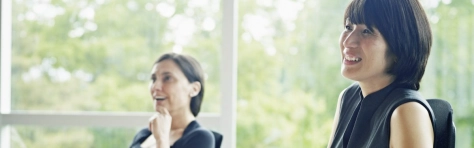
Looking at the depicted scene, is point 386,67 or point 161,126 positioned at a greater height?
point 386,67

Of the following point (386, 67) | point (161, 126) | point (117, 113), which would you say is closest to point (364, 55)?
point (386, 67)

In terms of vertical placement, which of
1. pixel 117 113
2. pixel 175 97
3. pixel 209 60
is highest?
pixel 209 60

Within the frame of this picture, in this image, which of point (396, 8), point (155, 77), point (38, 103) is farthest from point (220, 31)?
point (396, 8)

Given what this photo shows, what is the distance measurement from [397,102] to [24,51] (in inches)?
83.5

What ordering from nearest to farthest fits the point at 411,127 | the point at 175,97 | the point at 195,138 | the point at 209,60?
the point at 411,127 < the point at 195,138 < the point at 175,97 < the point at 209,60

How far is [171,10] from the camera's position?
2797 mm

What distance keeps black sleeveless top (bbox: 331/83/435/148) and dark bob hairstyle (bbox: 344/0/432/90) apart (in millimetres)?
44

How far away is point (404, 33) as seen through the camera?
56.6 inches

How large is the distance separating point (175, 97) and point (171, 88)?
37 mm

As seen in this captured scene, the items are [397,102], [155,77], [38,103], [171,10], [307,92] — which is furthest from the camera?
[38,103]

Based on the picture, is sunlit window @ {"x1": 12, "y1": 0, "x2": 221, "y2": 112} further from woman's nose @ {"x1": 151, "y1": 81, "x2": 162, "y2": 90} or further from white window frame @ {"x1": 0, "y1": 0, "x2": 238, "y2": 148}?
woman's nose @ {"x1": 151, "y1": 81, "x2": 162, "y2": 90}

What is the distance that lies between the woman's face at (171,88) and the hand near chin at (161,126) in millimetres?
28

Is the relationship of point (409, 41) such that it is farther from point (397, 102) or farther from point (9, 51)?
point (9, 51)

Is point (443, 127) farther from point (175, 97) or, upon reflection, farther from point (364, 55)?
point (175, 97)
